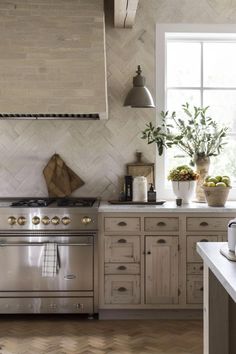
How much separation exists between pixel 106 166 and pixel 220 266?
8.68 feet

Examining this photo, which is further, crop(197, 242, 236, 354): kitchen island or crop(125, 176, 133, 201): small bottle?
crop(125, 176, 133, 201): small bottle

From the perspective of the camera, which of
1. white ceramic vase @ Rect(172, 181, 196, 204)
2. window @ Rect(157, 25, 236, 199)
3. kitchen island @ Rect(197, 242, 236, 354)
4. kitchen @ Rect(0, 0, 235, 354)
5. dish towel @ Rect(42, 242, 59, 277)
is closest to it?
kitchen island @ Rect(197, 242, 236, 354)

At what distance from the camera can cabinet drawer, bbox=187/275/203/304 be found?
4137 millimetres

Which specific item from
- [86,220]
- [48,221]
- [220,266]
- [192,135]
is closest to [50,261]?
[48,221]

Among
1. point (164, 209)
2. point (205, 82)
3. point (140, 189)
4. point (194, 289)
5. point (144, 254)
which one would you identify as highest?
point (205, 82)

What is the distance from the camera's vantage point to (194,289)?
4.14 m

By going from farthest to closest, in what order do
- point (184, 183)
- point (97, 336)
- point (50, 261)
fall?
point (184, 183) < point (50, 261) < point (97, 336)

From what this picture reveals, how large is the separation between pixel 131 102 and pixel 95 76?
0.40m

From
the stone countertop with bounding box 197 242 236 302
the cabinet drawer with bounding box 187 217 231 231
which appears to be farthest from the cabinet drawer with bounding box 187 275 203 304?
the stone countertop with bounding box 197 242 236 302

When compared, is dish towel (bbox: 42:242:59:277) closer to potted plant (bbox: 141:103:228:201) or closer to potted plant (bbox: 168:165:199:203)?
potted plant (bbox: 168:165:199:203)

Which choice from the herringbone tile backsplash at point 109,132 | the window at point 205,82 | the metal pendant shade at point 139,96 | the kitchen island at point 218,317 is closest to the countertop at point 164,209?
the herringbone tile backsplash at point 109,132

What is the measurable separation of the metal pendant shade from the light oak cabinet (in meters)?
0.92

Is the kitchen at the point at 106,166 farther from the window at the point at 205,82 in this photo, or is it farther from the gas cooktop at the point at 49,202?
the window at the point at 205,82

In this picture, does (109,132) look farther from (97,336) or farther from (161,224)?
(97,336)
